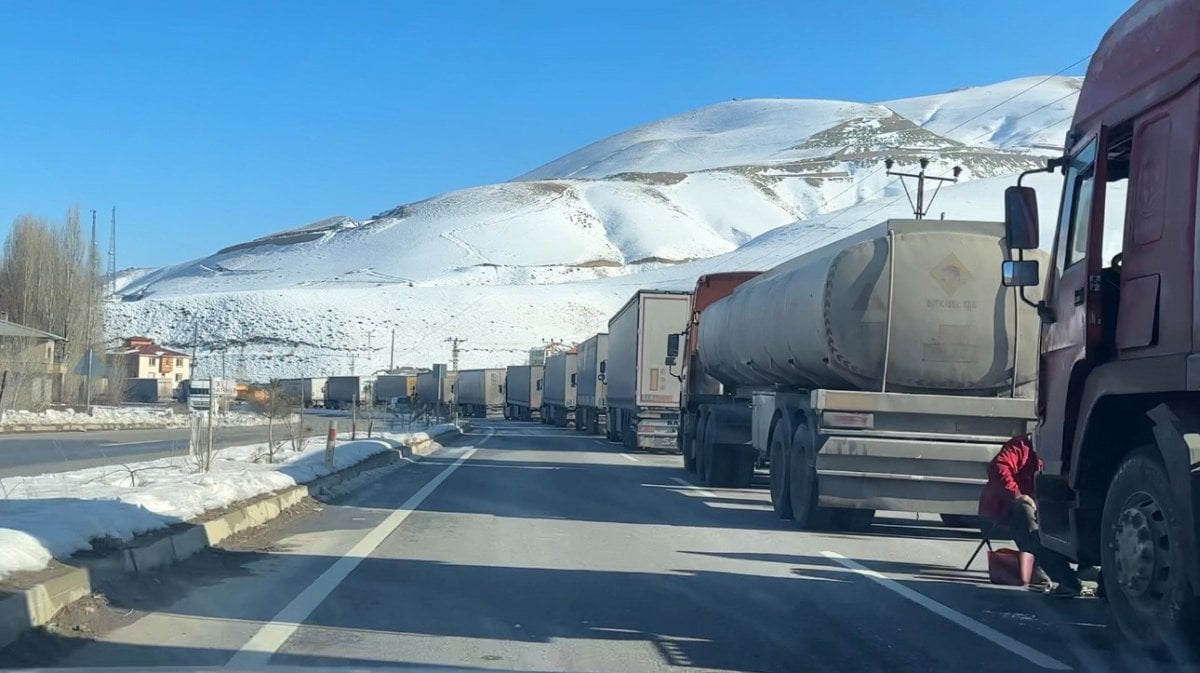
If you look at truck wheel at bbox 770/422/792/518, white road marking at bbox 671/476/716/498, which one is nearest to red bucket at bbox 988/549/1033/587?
truck wheel at bbox 770/422/792/518

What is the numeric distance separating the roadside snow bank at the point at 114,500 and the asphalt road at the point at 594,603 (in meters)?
0.65

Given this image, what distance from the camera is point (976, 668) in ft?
21.9

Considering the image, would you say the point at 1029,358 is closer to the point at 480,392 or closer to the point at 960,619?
the point at 960,619

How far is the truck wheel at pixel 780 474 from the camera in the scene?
46.7ft

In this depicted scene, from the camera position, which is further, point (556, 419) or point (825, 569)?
point (556, 419)

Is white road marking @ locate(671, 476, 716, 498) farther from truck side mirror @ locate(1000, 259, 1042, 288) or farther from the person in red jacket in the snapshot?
truck side mirror @ locate(1000, 259, 1042, 288)

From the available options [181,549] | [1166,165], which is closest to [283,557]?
[181,549]

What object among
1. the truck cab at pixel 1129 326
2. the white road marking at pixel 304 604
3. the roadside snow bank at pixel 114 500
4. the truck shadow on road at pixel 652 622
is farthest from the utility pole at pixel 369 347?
the truck cab at pixel 1129 326

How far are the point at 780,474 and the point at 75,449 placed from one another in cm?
2045

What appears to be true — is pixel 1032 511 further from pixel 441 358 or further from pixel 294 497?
pixel 441 358

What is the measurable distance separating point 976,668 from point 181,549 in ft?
21.7

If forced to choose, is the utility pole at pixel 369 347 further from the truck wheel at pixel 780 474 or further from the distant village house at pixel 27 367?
the truck wheel at pixel 780 474

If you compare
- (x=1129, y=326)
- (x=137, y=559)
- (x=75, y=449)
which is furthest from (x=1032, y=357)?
(x=75, y=449)

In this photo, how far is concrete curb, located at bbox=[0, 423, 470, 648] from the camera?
6.77 metres
